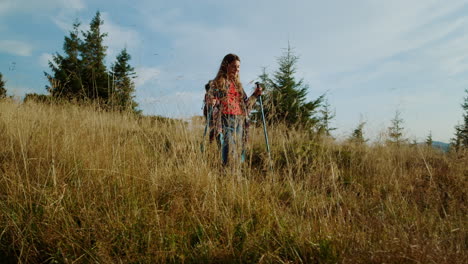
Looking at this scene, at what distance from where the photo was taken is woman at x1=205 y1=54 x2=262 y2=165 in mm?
3088

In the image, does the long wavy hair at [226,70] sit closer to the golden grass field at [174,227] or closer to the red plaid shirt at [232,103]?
the red plaid shirt at [232,103]

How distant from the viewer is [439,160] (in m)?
5.47

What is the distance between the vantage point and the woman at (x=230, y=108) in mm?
3088

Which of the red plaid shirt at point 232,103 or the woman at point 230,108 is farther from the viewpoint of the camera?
the red plaid shirt at point 232,103

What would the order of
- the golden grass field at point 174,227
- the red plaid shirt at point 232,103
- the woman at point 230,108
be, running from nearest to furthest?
1. the golden grass field at point 174,227
2. the woman at point 230,108
3. the red plaid shirt at point 232,103

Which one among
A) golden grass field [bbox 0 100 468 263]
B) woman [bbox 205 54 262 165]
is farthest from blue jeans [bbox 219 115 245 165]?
golden grass field [bbox 0 100 468 263]

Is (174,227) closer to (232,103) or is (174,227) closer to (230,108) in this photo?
(230,108)

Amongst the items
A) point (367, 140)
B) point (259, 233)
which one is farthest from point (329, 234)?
point (367, 140)

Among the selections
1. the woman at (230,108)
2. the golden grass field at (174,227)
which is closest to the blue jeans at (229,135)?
the woman at (230,108)

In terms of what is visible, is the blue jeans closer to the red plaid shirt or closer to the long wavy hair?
the red plaid shirt

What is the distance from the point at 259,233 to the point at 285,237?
8.8 inches

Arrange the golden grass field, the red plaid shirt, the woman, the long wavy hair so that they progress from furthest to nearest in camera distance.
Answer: the long wavy hair
the red plaid shirt
the woman
the golden grass field

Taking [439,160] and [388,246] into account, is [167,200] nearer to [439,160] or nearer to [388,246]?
[388,246]

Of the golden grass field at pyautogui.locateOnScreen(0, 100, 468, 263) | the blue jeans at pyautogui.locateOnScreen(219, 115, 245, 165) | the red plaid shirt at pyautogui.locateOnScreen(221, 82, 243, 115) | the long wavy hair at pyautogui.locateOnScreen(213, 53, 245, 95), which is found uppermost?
the long wavy hair at pyautogui.locateOnScreen(213, 53, 245, 95)
